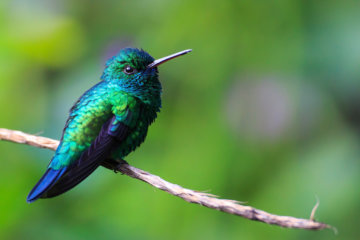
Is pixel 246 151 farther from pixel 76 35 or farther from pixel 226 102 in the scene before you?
pixel 76 35

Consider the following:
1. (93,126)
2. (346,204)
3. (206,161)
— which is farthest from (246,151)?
(93,126)

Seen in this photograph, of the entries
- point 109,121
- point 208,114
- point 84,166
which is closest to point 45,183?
point 84,166

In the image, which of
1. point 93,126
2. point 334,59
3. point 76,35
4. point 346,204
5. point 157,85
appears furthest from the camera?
point 76,35

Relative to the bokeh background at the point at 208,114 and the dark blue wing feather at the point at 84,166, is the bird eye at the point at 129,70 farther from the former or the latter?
the bokeh background at the point at 208,114

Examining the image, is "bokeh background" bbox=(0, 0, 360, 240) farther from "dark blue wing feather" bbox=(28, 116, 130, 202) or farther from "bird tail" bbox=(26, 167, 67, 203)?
"bird tail" bbox=(26, 167, 67, 203)

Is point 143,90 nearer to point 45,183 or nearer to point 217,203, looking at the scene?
point 45,183

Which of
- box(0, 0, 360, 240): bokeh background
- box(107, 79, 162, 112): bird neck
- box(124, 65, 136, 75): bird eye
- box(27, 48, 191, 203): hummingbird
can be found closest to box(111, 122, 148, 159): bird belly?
box(27, 48, 191, 203): hummingbird
